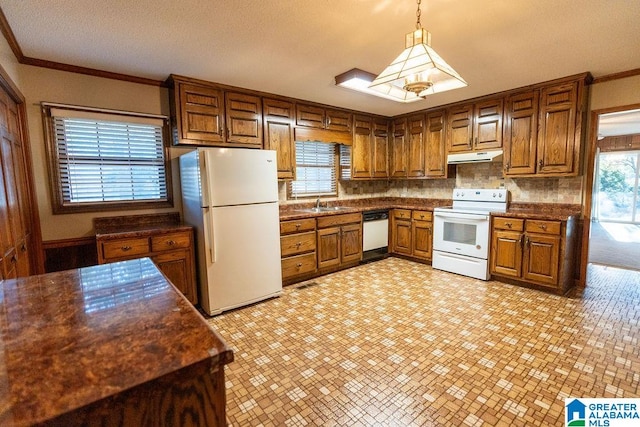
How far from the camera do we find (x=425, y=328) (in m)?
2.64

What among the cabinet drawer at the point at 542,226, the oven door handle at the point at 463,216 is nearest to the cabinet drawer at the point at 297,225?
the oven door handle at the point at 463,216

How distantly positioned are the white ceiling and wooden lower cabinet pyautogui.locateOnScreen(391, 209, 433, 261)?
2013 millimetres

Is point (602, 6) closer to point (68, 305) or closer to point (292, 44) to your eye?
point (292, 44)

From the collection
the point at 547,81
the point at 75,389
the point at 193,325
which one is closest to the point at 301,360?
the point at 193,325

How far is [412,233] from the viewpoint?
181 inches

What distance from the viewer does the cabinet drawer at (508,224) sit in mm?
3498

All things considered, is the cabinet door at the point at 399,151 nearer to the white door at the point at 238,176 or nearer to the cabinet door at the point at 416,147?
the cabinet door at the point at 416,147

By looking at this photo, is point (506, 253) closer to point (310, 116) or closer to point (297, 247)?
point (297, 247)

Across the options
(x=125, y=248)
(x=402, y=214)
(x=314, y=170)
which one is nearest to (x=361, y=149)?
(x=314, y=170)

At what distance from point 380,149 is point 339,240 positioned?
1.83 meters

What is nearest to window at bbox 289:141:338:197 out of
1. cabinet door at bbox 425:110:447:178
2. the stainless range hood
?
cabinet door at bbox 425:110:447:178

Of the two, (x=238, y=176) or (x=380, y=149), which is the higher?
(x=380, y=149)

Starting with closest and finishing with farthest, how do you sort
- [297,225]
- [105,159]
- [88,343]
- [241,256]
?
1. [88,343]
2. [105,159]
3. [241,256]
4. [297,225]

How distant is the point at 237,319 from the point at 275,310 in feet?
1.26
